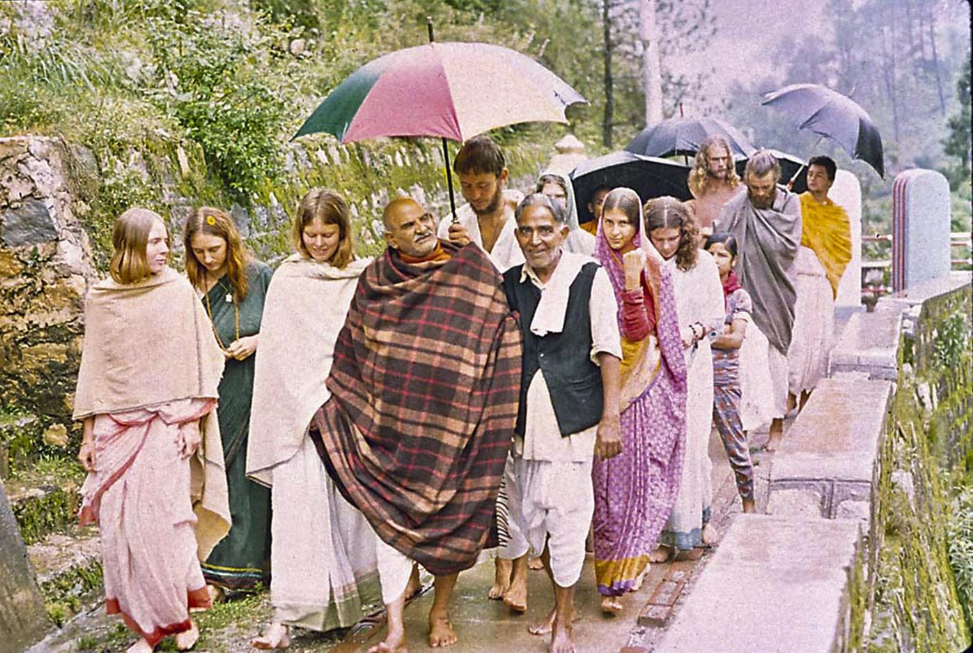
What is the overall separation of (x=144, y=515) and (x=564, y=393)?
1.78 metres

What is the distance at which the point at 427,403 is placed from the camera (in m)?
4.06

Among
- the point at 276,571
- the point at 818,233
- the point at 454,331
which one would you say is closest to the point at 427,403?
the point at 454,331

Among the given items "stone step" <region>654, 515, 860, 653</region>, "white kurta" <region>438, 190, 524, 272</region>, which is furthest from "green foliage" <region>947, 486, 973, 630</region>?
"stone step" <region>654, 515, 860, 653</region>

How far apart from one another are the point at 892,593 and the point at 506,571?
67.2 inches

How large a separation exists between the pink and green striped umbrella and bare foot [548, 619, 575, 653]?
188 cm

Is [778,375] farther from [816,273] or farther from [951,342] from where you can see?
[951,342]

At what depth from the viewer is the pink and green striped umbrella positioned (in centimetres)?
398

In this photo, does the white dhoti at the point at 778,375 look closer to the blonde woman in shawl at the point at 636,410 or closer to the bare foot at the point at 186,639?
the blonde woman in shawl at the point at 636,410

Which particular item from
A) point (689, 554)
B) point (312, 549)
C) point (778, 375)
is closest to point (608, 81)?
point (778, 375)

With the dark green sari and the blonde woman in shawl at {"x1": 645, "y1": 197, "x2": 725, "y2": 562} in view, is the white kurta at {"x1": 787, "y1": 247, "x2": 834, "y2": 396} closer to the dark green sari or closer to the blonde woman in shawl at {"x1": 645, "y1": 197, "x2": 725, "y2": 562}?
the blonde woman in shawl at {"x1": 645, "y1": 197, "x2": 725, "y2": 562}

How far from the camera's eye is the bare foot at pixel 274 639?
4238mm

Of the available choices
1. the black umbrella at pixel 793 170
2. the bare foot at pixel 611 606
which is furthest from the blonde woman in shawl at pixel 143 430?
the black umbrella at pixel 793 170

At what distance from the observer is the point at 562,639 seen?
13.2 ft

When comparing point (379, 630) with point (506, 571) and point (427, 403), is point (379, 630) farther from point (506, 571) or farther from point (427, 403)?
point (427, 403)
